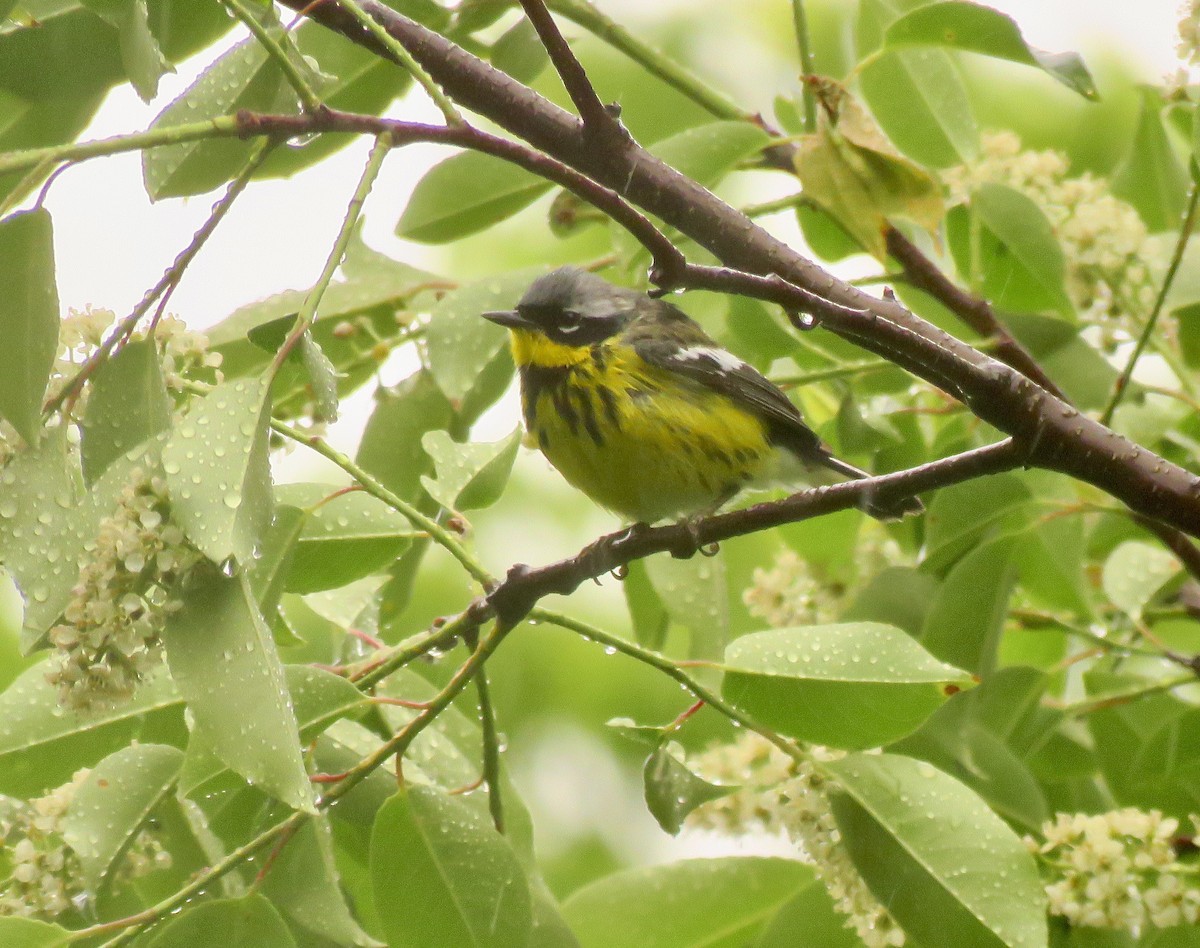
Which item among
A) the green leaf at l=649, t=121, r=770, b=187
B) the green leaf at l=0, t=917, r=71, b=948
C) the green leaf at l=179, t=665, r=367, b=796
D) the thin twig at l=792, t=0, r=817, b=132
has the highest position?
the thin twig at l=792, t=0, r=817, b=132

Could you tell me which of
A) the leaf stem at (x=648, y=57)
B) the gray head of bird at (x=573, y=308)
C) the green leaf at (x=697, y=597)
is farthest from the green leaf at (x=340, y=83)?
the green leaf at (x=697, y=597)

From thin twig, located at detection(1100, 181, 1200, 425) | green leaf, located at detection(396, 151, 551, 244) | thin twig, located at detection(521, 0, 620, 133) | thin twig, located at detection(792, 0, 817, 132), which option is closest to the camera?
thin twig, located at detection(521, 0, 620, 133)

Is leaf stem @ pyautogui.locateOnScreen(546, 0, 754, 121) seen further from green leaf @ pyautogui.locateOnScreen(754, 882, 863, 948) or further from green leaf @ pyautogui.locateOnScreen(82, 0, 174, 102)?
green leaf @ pyautogui.locateOnScreen(754, 882, 863, 948)

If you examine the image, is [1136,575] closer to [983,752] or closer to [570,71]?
[983,752]

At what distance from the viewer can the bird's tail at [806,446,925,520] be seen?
5.52ft

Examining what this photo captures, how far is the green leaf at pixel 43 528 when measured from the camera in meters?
1.45

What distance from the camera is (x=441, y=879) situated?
183 centimetres

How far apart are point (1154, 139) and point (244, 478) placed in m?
2.04

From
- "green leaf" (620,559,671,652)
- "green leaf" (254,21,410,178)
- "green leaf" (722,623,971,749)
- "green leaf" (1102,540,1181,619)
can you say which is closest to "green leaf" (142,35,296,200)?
"green leaf" (254,21,410,178)

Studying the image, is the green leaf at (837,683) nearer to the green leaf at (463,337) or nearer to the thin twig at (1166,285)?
the thin twig at (1166,285)

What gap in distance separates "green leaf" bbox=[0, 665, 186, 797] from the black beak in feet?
2.80

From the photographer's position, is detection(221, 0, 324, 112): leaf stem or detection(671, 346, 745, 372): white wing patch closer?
Answer: detection(221, 0, 324, 112): leaf stem

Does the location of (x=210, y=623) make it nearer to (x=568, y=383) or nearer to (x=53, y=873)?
(x=53, y=873)

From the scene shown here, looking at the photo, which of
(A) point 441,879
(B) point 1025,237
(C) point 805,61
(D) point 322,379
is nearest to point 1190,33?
(B) point 1025,237
